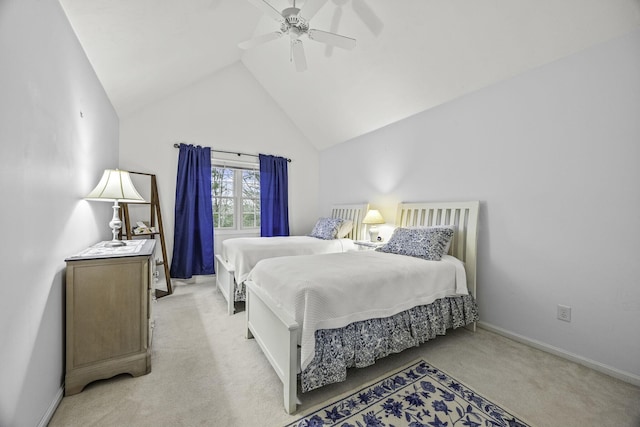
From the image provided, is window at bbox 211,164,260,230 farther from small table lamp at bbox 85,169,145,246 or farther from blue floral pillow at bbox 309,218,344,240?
small table lamp at bbox 85,169,145,246

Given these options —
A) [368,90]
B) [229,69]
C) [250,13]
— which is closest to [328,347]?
[368,90]

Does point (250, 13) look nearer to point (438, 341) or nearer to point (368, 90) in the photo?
point (368, 90)

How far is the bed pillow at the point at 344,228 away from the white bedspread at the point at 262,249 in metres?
0.12

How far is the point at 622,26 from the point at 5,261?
12.6ft

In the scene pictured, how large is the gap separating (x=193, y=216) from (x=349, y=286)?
10.8 ft

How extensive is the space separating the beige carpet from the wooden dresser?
125 mm

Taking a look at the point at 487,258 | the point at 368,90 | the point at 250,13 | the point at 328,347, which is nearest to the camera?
the point at 328,347

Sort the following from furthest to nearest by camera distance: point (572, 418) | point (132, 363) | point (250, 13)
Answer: point (250, 13), point (132, 363), point (572, 418)

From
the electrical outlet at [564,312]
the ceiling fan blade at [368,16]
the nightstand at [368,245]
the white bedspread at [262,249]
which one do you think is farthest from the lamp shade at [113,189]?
the electrical outlet at [564,312]

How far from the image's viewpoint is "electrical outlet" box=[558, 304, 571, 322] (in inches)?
82.3

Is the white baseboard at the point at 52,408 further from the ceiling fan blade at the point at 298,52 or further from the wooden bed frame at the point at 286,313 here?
the ceiling fan blade at the point at 298,52

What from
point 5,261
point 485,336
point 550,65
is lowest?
point 485,336

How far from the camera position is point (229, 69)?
4.47 meters

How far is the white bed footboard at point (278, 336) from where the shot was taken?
4.88ft
